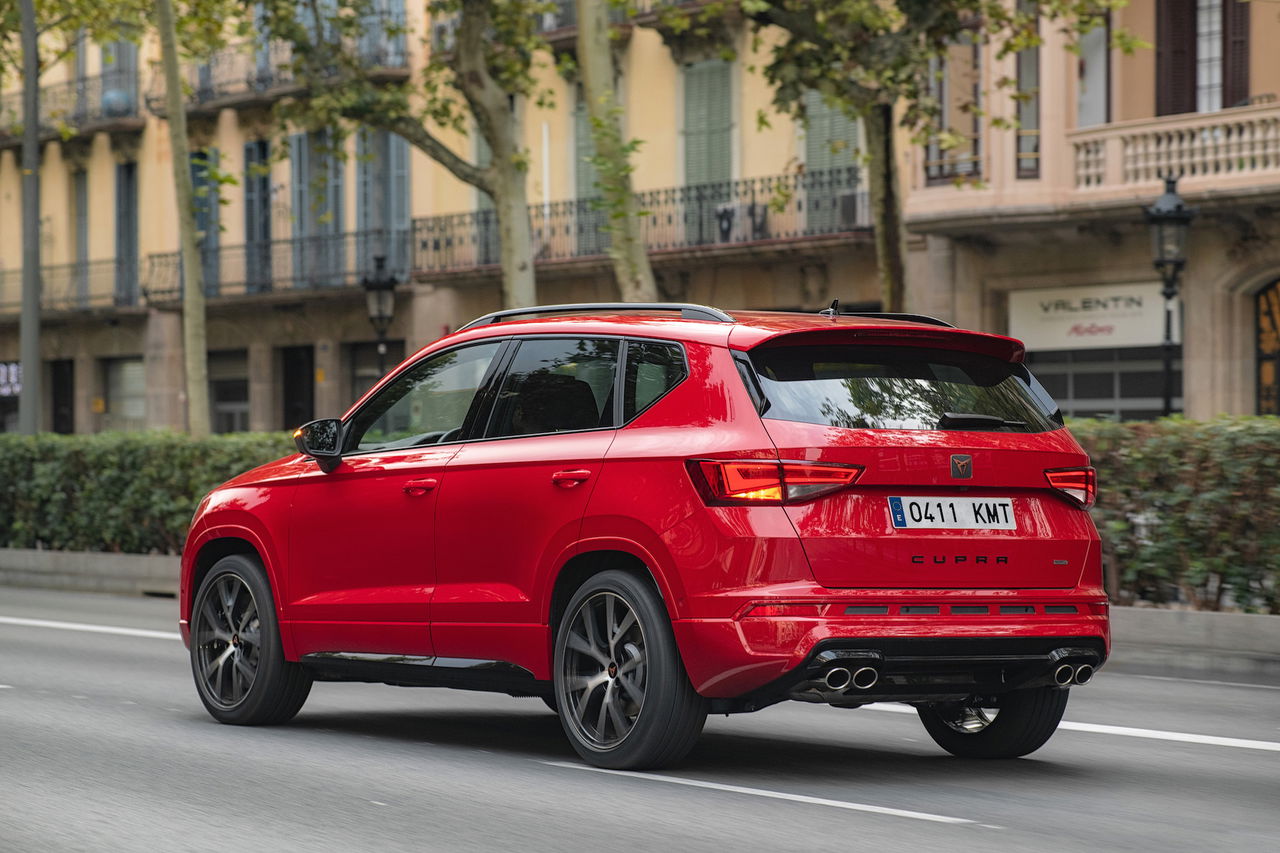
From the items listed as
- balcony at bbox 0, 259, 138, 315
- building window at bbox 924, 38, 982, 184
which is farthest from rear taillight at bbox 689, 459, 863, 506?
balcony at bbox 0, 259, 138, 315

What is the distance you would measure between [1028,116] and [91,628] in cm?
1542

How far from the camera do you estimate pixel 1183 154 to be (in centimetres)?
2495

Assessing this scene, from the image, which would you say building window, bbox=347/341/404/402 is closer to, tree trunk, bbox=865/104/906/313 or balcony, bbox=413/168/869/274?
balcony, bbox=413/168/869/274

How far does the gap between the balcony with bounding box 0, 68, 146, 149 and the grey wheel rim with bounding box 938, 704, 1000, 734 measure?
37057mm

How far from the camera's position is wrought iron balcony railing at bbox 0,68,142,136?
43656 millimetres

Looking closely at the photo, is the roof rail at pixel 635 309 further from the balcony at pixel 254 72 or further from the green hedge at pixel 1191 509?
the balcony at pixel 254 72

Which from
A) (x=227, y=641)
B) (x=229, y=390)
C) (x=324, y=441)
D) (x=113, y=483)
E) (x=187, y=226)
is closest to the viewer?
(x=324, y=441)

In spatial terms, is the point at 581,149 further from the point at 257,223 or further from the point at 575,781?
the point at 575,781

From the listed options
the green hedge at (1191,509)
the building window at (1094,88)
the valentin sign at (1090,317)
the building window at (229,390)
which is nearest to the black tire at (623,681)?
the green hedge at (1191,509)

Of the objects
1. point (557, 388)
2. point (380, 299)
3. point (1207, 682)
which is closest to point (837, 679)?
point (557, 388)

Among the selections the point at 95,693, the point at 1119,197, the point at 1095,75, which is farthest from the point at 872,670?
the point at 1095,75

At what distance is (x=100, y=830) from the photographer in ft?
21.0

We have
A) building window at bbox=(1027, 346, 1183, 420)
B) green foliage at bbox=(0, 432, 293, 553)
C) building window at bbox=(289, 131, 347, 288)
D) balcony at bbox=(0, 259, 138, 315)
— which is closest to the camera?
green foliage at bbox=(0, 432, 293, 553)

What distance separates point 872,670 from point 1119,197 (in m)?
19.6
